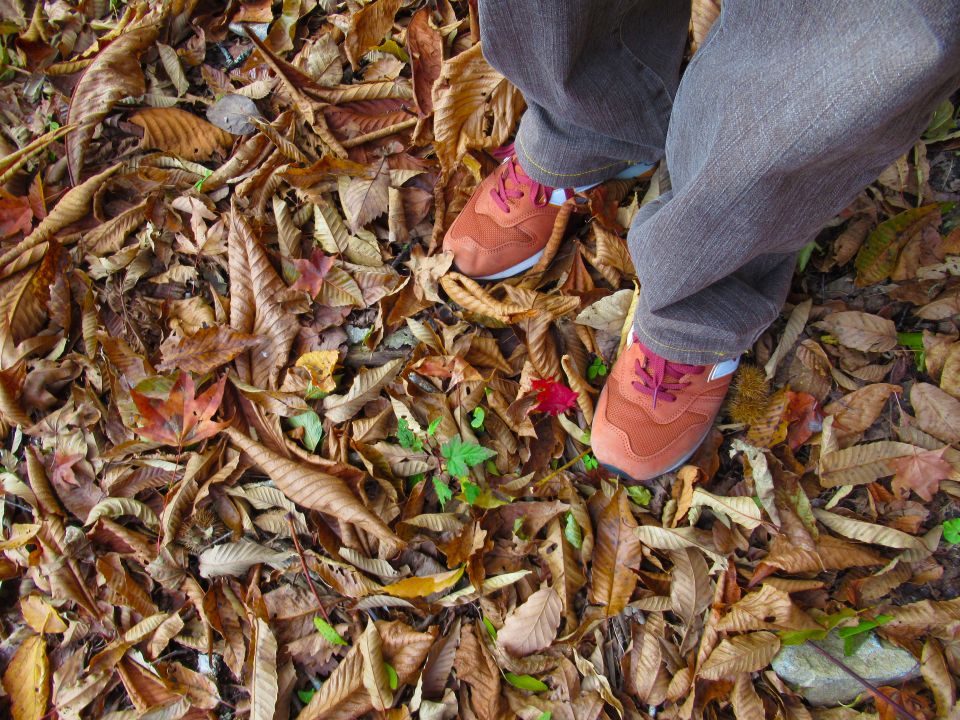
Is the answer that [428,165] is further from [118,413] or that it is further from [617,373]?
[118,413]

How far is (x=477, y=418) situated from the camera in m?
1.52

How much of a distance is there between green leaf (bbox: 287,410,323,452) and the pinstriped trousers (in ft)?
2.68

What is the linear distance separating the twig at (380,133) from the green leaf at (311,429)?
0.78 m

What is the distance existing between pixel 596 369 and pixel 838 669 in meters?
0.85

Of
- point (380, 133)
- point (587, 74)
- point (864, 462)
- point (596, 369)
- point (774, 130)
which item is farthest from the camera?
point (380, 133)

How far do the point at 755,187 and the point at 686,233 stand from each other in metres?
0.15

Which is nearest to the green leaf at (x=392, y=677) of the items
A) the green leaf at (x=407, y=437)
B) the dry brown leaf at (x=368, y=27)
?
the green leaf at (x=407, y=437)

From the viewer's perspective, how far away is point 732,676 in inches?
52.1

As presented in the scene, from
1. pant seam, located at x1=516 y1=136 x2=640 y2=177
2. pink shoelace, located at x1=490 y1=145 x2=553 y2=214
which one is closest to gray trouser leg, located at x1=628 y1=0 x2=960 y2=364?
pant seam, located at x1=516 y1=136 x2=640 y2=177

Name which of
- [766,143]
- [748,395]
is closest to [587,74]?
[766,143]

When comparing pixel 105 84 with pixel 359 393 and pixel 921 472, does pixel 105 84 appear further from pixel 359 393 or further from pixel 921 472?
pixel 921 472

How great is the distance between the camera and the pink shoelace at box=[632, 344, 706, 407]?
1375mm

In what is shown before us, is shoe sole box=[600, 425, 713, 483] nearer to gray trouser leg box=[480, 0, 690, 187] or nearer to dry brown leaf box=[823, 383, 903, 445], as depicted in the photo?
dry brown leaf box=[823, 383, 903, 445]


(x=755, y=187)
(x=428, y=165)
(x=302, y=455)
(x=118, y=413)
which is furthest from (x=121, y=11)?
(x=755, y=187)
